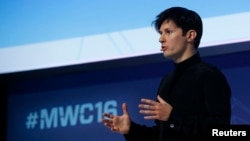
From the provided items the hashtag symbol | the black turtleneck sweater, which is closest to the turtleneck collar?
the black turtleneck sweater

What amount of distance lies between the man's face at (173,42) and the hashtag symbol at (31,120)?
3.60 feet

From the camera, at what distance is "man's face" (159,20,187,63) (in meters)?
1.47

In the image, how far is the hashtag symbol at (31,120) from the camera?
7.88 ft

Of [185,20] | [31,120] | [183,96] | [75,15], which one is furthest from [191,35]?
[31,120]

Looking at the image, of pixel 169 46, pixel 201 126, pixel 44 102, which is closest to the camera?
pixel 201 126

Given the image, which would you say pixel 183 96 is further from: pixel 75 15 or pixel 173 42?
pixel 75 15

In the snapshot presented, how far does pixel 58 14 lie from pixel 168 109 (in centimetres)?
114

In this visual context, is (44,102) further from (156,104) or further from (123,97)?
(156,104)

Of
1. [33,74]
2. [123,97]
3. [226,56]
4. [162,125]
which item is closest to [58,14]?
[33,74]

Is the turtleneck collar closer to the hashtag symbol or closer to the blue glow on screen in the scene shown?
the blue glow on screen

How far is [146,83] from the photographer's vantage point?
2211mm

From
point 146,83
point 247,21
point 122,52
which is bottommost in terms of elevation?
point 146,83

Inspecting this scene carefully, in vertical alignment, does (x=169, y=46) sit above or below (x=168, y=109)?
above

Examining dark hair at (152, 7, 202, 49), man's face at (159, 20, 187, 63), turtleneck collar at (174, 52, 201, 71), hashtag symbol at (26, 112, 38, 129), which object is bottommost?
hashtag symbol at (26, 112, 38, 129)
